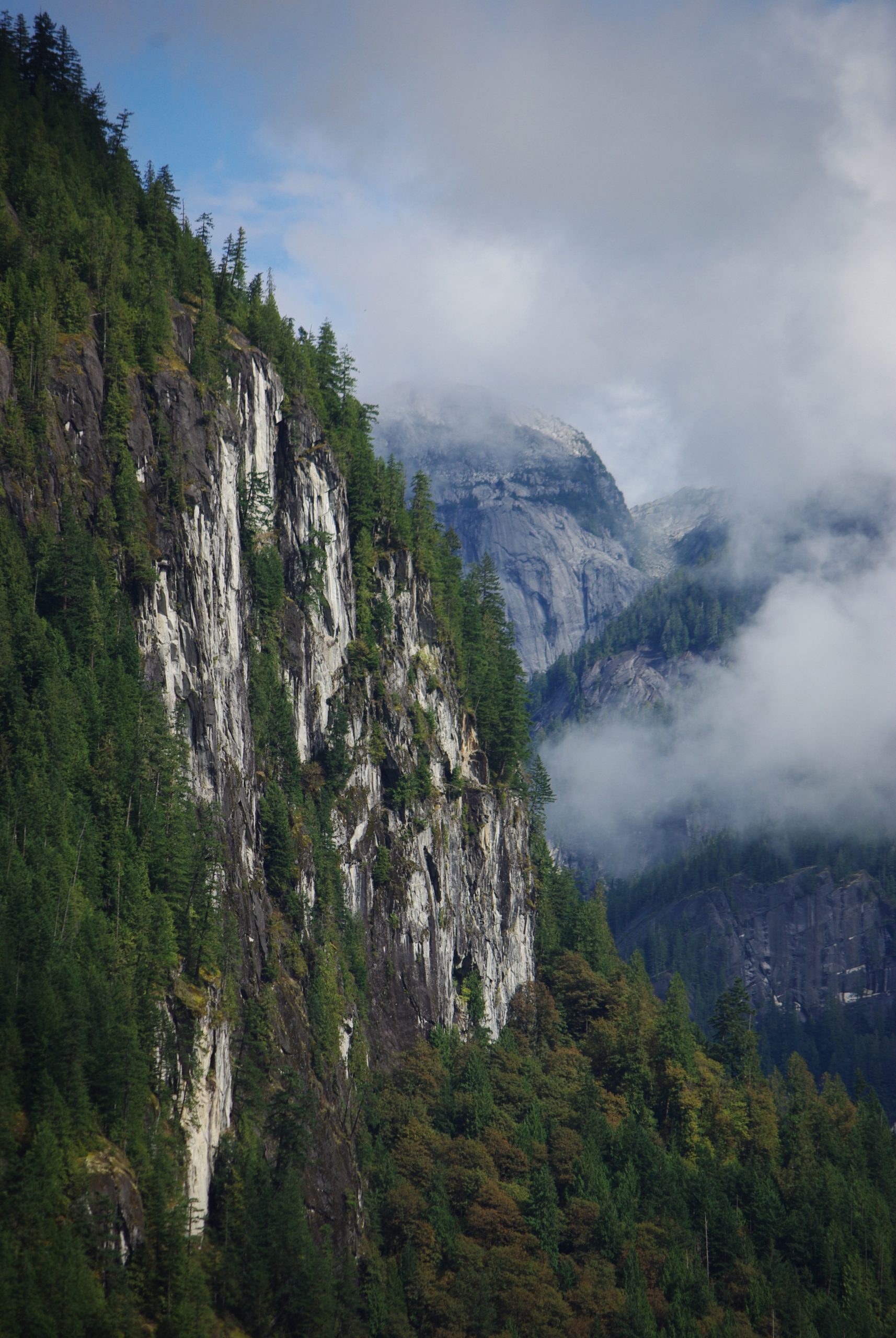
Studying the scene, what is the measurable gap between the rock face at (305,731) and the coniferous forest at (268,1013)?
793 mm

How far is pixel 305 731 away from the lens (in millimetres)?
110562

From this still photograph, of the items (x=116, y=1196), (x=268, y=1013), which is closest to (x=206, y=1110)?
(x=268, y=1013)

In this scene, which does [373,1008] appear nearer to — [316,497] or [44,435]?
[316,497]

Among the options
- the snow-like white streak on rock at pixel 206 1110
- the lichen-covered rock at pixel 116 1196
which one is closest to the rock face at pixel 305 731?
the snow-like white streak on rock at pixel 206 1110

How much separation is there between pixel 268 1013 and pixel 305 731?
94.4 feet

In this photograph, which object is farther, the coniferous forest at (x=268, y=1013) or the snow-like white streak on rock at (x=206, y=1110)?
the snow-like white streak on rock at (x=206, y=1110)

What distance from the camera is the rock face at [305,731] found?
88.8 metres

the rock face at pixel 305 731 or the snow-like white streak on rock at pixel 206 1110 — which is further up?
the rock face at pixel 305 731

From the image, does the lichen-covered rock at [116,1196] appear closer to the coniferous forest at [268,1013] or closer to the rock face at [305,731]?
the coniferous forest at [268,1013]

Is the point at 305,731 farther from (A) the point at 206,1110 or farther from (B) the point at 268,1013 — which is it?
(A) the point at 206,1110

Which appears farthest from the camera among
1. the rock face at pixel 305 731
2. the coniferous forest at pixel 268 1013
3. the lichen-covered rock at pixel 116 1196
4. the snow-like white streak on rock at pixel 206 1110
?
the rock face at pixel 305 731

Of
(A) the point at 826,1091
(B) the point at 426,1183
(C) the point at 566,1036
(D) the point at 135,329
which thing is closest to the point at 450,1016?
(C) the point at 566,1036

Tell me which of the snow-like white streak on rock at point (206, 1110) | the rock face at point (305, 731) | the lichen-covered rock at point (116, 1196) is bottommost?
the lichen-covered rock at point (116, 1196)

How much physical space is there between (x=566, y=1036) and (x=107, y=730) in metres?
65.2
